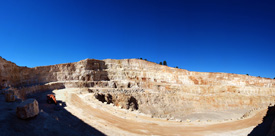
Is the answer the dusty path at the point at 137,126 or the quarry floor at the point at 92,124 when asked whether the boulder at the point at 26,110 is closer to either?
the quarry floor at the point at 92,124

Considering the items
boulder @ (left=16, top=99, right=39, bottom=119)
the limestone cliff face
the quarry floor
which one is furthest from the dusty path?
the limestone cliff face

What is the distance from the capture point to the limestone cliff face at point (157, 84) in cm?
3662

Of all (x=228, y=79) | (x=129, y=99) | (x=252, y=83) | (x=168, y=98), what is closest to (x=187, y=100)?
(x=168, y=98)

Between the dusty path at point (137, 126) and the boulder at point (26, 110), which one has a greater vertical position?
the boulder at point (26, 110)

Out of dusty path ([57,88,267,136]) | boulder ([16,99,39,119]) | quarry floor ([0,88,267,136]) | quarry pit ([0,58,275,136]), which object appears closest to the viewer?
quarry floor ([0,88,267,136])

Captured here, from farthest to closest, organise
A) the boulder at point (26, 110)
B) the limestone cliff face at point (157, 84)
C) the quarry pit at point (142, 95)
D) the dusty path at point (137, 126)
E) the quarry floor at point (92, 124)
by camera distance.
Result: the limestone cliff face at point (157, 84), the quarry pit at point (142, 95), the dusty path at point (137, 126), the boulder at point (26, 110), the quarry floor at point (92, 124)

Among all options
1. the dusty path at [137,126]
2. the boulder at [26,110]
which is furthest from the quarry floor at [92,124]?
the boulder at [26,110]

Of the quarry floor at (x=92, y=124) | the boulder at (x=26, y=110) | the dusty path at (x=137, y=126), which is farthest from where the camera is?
the dusty path at (x=137, y=126)

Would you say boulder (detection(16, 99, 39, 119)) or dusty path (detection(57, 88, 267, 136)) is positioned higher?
boulder (detection(16, 99, 39, 119))

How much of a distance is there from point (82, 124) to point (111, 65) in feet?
122

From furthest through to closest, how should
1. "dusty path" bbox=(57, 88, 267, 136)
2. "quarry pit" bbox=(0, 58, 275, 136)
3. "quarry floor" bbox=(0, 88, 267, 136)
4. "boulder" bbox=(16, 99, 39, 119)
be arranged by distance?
"quarry pit" bbox=(0, 58, 275, 136), "dusty path" bbox=(57, 88, 267, 136), "boulder" bbox=(16, 99, 39, 119), "quarry floor" bbox=(0, 88, 267, 136)

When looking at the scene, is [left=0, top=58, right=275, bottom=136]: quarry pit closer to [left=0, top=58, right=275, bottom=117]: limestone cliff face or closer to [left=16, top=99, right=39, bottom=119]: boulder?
[left=0, top=58, right=275, bottom=117]: limestone cliff face

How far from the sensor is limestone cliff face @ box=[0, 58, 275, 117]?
36625mm

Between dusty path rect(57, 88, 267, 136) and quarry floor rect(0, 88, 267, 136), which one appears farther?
dusty path rect(57, 88, 267, 136)
